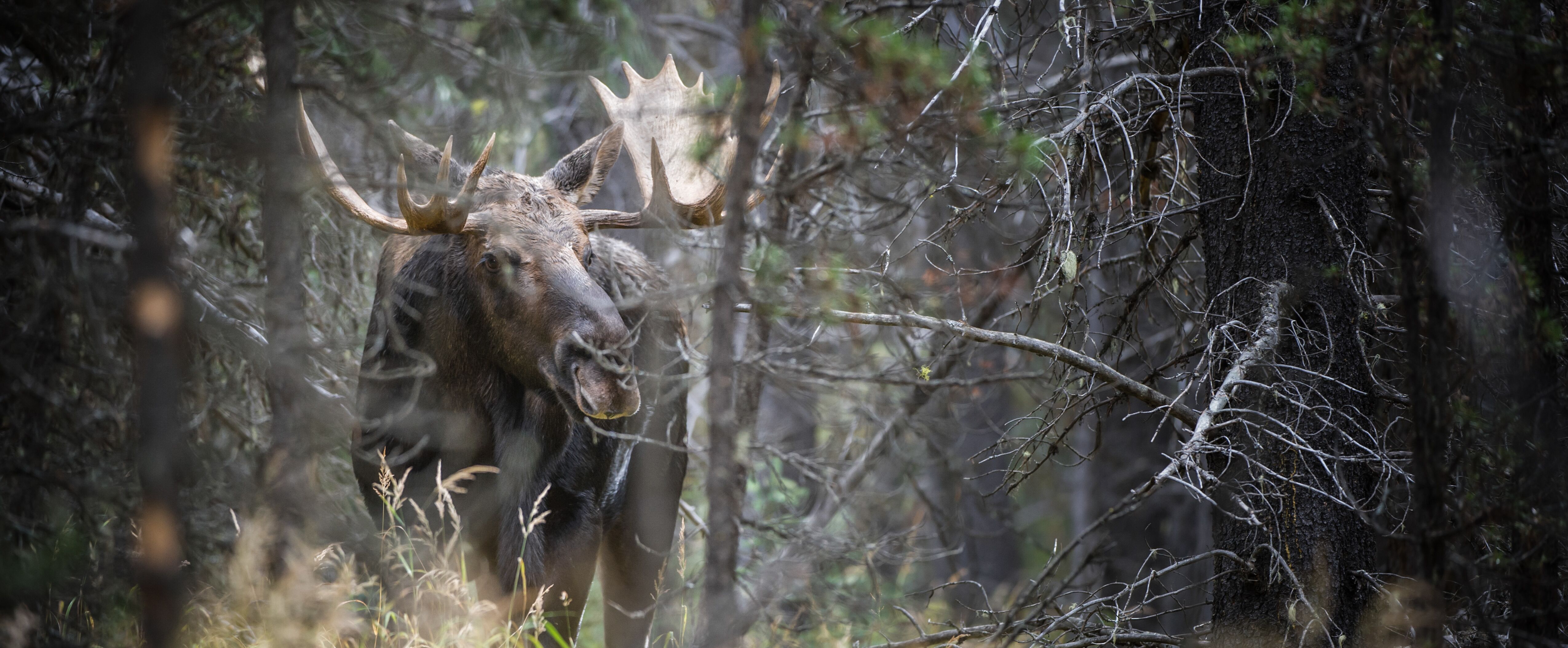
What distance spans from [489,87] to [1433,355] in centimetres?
405

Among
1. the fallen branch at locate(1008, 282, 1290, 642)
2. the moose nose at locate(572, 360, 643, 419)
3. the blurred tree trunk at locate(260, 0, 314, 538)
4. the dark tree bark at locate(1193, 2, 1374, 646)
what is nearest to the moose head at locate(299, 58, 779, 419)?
the moose nose at locate(572, 360, 643, 419)

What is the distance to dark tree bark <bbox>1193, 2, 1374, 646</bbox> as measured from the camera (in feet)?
12.8

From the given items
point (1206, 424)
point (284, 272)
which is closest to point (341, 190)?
point (284, 272)

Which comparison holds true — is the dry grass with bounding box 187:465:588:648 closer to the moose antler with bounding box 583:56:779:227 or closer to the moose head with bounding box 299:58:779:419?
the moose head with bounding box 299:58:779:419

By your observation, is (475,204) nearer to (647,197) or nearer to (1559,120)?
(647,197)

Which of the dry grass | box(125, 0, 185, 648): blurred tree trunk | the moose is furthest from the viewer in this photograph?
the moose

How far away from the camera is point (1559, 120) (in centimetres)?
367

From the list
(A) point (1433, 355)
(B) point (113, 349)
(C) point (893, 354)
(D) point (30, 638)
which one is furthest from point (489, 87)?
(A) point (1433, 355)

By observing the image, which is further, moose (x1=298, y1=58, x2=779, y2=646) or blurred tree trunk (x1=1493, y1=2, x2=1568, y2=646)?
moose (x1=298, y1=58, x2=779, y2=646)

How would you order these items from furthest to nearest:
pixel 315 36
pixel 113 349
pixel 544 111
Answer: pixel 544 111, pixel 315 36, pixel 113 349

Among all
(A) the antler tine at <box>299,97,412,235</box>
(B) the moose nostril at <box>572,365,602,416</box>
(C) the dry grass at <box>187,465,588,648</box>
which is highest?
(A) the antler tine at <box>299,97,412,235</box>

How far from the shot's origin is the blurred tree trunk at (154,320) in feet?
10.3

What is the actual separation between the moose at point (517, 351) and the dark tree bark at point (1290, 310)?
2.10 metres

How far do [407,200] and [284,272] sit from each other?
1.09m
